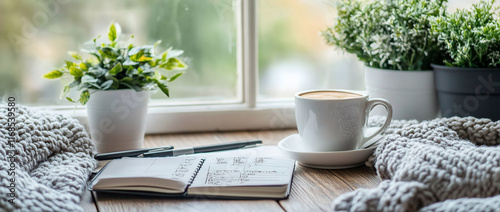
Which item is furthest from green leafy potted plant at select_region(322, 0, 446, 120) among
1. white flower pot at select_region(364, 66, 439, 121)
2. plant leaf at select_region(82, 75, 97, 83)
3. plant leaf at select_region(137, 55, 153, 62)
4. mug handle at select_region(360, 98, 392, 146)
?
plant leaf at select_region(82, 75, 97, 83)

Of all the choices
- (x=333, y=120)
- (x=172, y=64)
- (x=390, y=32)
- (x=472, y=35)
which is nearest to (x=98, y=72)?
(x=172, y=64)

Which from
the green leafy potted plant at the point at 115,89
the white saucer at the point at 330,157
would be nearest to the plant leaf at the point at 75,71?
the green leafy potted plant at the point at 115,89

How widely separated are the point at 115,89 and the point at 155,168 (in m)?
0.22

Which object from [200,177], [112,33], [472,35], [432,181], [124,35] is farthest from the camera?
[124,35]

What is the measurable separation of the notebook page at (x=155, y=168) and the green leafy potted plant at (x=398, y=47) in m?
0.42

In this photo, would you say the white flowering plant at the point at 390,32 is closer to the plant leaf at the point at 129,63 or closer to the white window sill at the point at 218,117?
the white window sill at the point at 218,117

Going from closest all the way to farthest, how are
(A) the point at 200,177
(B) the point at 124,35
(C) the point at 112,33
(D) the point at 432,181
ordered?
(D) the point at 432,181 < (A) the point at 200,177 < (C) the point at 112,33 < (B) the point at 124,35

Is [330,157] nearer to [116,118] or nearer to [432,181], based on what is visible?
[432,181]

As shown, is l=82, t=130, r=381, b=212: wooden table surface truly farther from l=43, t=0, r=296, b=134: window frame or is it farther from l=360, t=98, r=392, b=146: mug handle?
l=43, t=0, r=296, b=134: window frame

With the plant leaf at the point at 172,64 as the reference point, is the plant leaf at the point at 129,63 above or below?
above

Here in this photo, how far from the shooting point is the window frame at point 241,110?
126 cm

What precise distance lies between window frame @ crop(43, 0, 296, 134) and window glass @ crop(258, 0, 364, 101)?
39 mm

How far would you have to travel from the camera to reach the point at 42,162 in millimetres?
932

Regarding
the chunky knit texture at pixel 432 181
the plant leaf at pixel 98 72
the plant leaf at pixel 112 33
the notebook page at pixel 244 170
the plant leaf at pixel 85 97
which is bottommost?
the notebook page at pixel 244 170
